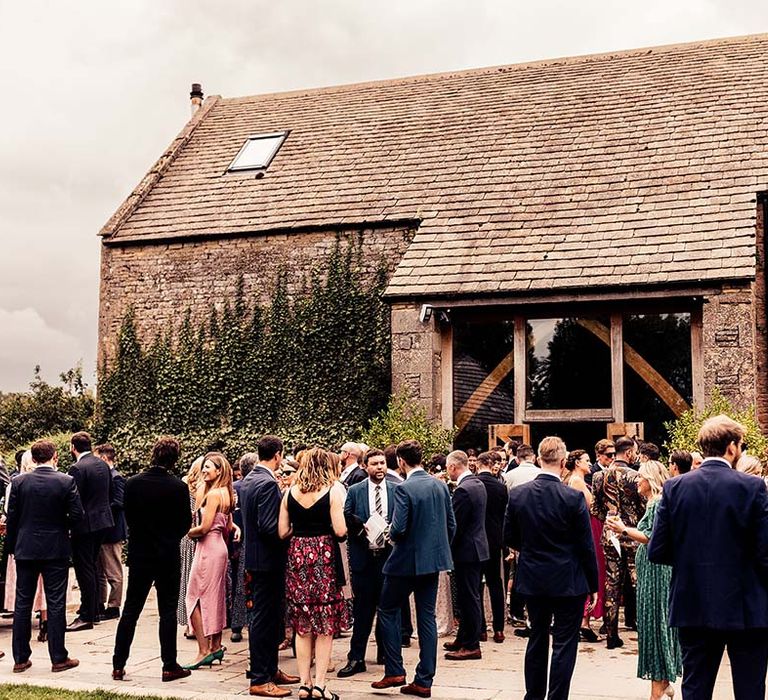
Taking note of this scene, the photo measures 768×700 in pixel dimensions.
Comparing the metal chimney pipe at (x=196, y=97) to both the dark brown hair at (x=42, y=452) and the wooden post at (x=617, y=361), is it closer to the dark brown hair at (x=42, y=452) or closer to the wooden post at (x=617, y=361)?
the wooden post at (x=617, y=361)

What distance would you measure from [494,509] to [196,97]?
15626 millimetres

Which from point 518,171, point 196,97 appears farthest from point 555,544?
point 196,97

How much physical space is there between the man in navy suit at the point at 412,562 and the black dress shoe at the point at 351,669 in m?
0.51

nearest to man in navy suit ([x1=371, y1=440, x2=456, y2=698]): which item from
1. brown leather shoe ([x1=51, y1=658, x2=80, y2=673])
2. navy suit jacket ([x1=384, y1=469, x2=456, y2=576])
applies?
navy suit jacket ([x1=384, y1=469, x2=456, y2=576])

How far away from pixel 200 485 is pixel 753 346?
8.05 m

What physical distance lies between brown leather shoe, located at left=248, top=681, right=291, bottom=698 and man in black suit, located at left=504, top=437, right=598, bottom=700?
191 cm

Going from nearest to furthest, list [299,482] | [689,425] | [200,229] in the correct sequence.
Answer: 1. [299,482]
2. [689,425]
3. [200,229]

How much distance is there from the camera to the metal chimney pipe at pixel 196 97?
22125 millimetres

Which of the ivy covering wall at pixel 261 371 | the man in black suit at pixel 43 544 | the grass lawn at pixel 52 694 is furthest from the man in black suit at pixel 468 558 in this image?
the ivy covering wall at pixel 261 371

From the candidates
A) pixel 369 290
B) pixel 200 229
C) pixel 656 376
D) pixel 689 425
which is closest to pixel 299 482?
pixel 689 425

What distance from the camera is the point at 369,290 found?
1595 cm

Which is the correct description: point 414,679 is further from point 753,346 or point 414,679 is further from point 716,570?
point 753,346

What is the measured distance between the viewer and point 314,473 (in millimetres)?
7250

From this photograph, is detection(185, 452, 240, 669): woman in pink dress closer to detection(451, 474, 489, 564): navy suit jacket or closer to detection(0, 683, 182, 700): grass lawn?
detection(0, 683, 182, 700): grass lawn
